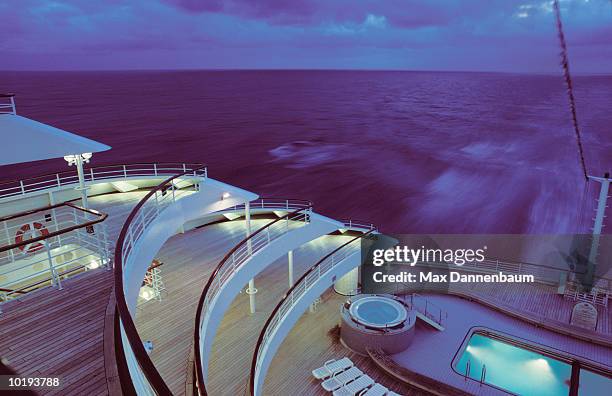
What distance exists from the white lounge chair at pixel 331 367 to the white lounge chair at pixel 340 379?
122 mm

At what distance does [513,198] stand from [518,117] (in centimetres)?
4463

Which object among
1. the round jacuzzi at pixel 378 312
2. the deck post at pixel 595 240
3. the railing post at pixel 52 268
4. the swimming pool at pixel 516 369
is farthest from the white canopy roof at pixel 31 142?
the deck post at pixel 595 240

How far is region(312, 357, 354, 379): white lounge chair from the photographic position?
10438 mm

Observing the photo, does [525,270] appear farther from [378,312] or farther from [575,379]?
[378,312]

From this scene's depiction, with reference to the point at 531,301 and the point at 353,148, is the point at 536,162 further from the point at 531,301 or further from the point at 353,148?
the point at 531,301

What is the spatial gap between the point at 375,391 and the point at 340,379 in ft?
3.12

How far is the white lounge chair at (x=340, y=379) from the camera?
10.0 metres

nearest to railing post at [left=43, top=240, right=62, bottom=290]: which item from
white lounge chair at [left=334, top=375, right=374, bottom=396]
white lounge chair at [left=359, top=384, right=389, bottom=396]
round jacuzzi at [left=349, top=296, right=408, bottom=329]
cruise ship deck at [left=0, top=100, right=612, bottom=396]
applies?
cruise ship deck at [left=0, top=100, right=612, bottom=396]

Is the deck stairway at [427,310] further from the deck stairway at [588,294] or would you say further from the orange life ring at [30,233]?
the orange life ring at [30,233]

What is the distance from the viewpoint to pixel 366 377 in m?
10.6

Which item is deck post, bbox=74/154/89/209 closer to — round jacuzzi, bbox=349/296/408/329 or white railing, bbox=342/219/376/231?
round jacuzzi, bbox=349/296/408/329

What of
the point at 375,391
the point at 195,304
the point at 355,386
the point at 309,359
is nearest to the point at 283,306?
the point at 309,359

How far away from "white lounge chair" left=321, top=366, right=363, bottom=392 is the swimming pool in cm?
329

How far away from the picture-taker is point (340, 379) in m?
10.3
